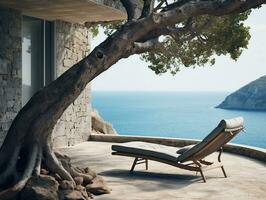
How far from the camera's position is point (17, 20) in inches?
416

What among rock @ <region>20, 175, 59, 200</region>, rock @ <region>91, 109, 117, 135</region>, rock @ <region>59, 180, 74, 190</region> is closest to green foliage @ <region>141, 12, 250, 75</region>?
rock @ <region>91, 109, 117, 135</region>

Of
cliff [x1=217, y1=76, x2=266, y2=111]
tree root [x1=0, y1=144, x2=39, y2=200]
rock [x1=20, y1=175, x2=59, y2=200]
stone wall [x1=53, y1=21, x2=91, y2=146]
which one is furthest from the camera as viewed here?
cliff [x1=217, y1=76, x2=266, y2=111]

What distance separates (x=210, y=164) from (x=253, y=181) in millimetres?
750

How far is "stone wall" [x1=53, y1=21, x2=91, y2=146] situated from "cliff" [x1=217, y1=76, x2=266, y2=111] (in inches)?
4887

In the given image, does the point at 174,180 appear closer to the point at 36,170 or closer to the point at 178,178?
the point at 178,178

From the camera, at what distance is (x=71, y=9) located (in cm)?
1098

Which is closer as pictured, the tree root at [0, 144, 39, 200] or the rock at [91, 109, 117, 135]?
the tree root at [0, 144, 39, 200]

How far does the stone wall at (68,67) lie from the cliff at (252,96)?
124120 millimetres

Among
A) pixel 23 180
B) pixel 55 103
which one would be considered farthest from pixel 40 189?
pixel 55 103

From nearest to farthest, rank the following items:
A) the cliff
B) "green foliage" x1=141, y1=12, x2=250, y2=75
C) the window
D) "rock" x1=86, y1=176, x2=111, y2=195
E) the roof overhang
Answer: "rock" x1=86, y1=176, x2=111, y2=195 < the roof overhang < "green foliage" x1=141, y1=12, x2=250, y2=75 < the window < the cliff

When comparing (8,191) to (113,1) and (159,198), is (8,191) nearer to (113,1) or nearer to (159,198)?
(159,198)

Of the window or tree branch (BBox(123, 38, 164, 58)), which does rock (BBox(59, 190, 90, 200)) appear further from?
the window

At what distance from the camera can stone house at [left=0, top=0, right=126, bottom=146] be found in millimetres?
10289

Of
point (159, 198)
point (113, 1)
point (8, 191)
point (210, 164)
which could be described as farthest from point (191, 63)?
point (8, 191)
